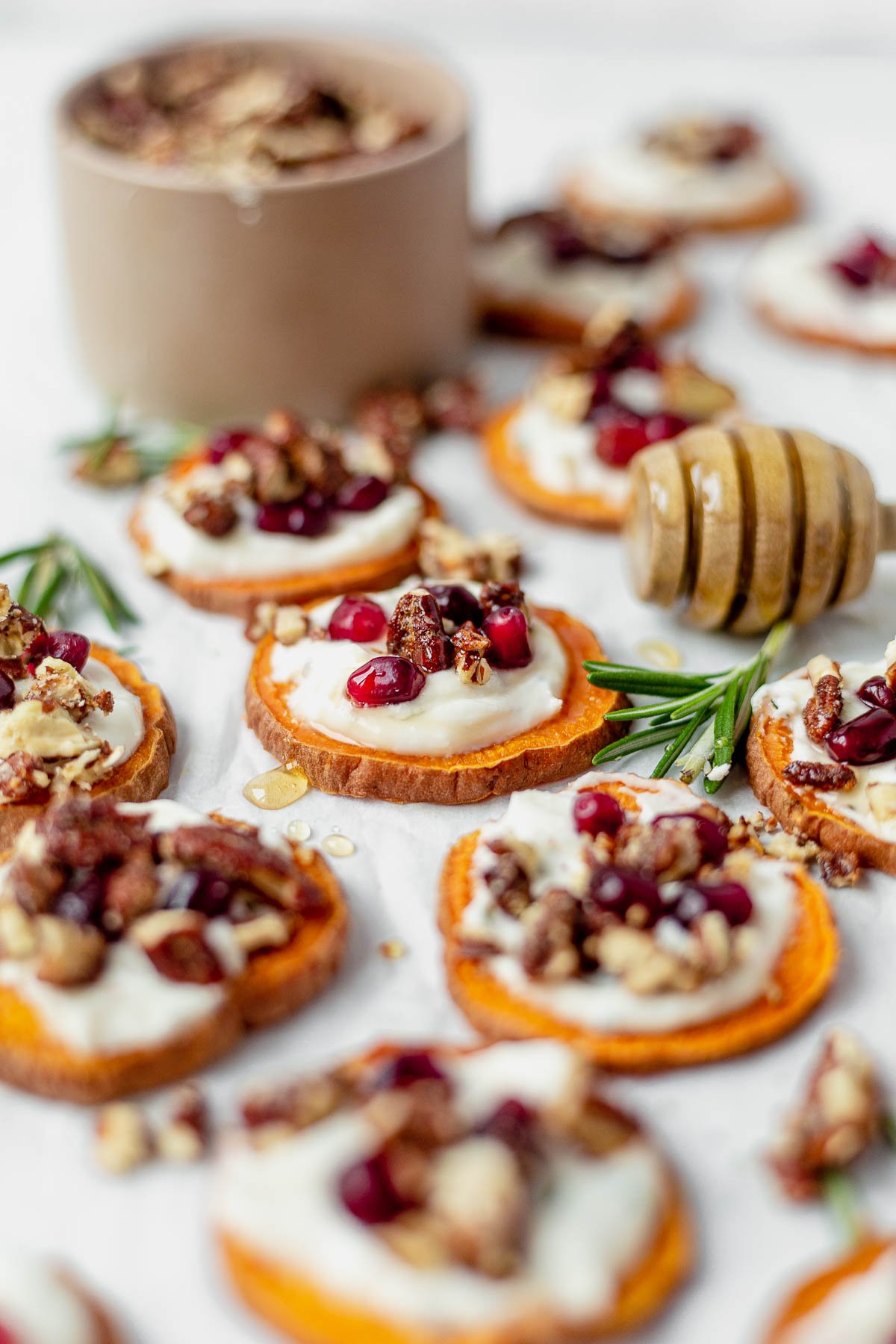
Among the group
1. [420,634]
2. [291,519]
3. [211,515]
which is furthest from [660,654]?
[211,515]

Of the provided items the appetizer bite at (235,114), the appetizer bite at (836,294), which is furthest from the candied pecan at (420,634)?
the appetizer bite at (836,294)

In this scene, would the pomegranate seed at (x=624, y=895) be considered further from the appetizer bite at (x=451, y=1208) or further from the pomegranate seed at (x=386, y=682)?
the pomegranate seed at (x=386, y=682)

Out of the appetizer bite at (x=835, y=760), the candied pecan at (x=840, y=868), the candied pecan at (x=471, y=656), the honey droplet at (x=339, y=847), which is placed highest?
the candied pecan at (x=471, y=656)

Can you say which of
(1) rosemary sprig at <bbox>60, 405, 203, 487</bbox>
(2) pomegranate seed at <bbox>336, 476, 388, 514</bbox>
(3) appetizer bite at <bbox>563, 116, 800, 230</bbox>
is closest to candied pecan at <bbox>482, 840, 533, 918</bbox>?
(2) pomegranate seed at <bbox>336, 476, 388, 514</bbox>

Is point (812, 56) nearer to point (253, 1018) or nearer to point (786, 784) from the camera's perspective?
point (786, 784)

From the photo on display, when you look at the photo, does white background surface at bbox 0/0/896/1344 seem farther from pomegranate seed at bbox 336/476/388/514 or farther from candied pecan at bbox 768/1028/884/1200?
pomegranate seed at bbox 336/476/388/514
